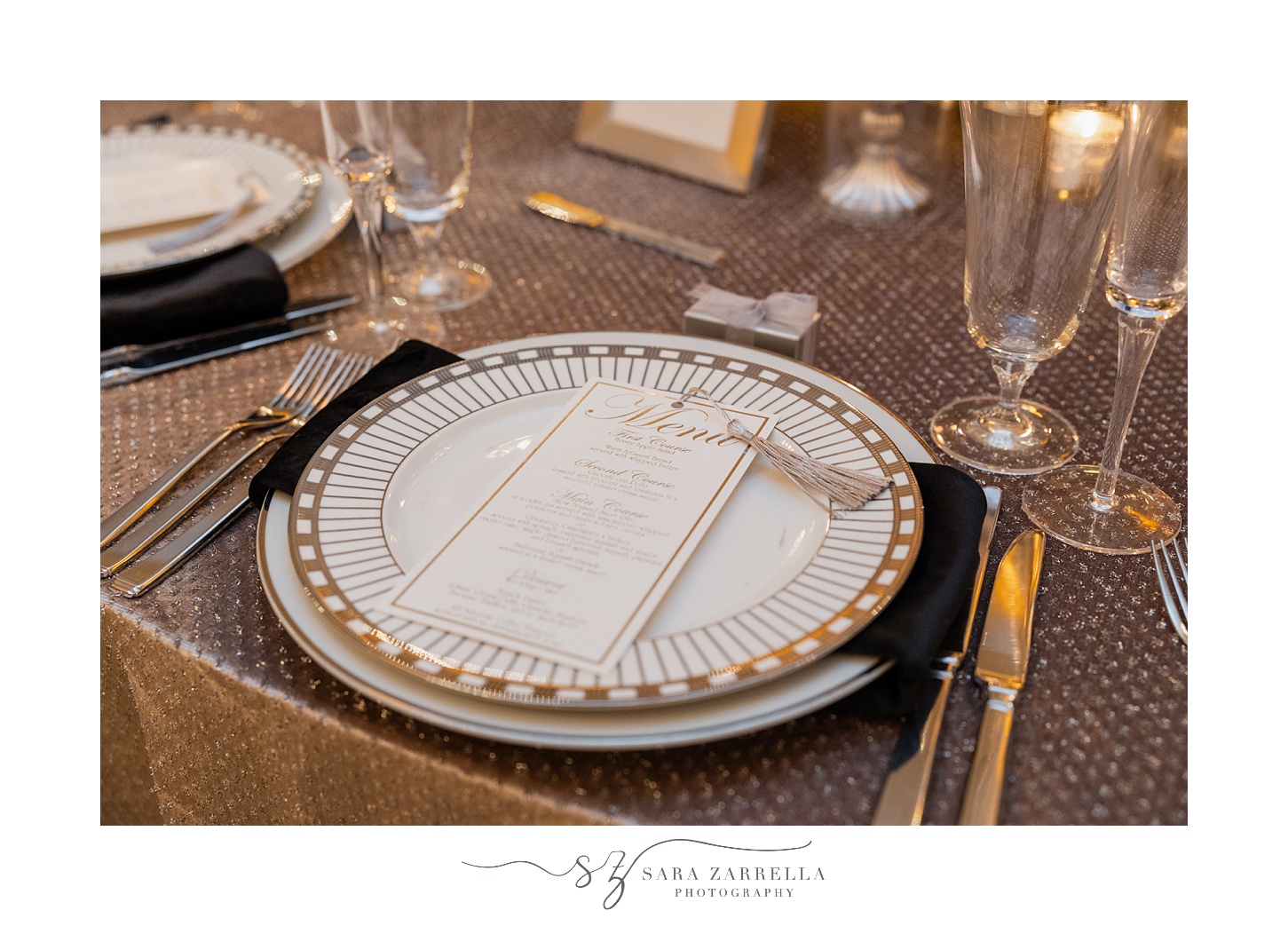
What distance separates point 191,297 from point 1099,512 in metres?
0.74

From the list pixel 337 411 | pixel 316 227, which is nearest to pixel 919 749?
pixel 337 411

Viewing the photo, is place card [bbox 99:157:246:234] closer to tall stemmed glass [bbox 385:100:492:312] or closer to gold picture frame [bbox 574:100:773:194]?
tall stemmed glass [bbox 385:100:492:312]

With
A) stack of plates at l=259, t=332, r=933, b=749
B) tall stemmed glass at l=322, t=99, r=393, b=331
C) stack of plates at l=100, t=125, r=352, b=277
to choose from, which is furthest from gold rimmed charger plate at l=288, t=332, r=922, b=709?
stack of plates at l=100, t=125, r=352, b=277

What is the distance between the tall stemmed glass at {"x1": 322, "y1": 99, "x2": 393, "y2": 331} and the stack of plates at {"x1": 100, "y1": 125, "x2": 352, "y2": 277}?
10 centimetres

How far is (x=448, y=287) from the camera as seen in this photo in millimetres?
962

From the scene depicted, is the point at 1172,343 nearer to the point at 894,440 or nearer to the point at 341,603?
the point at 894,440

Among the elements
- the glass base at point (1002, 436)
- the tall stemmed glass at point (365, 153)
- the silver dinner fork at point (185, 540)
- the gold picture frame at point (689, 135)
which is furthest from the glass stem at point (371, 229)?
the glass base at point (1002, 436)

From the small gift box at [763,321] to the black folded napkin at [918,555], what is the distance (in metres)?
0.18

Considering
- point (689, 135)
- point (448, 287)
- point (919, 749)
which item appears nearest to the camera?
point (919, 749)

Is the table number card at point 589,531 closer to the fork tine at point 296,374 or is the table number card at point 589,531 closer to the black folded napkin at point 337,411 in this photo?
the black folded napkin at point 337,411

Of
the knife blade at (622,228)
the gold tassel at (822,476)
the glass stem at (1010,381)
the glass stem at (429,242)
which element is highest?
the knife blade at (622,228)

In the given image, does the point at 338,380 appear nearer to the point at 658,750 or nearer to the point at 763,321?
the point at 763,321

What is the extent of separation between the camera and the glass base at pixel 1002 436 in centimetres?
73

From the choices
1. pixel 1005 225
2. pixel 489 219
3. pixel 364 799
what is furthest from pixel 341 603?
pixel 489 219
